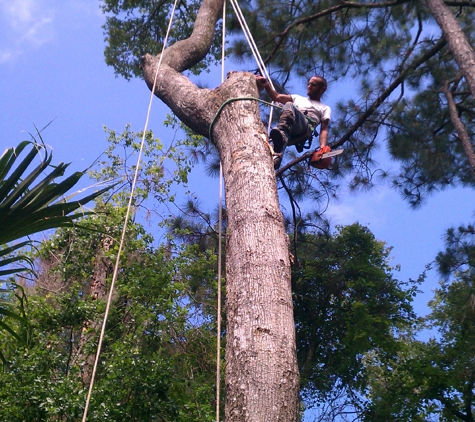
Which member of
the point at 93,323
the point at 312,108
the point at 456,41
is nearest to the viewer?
the point at 312,108

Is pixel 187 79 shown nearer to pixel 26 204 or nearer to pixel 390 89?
pixel 26 204

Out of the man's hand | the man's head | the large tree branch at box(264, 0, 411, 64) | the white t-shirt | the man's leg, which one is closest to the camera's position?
the man's hand

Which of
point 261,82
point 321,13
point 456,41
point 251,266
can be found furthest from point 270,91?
point 321,13

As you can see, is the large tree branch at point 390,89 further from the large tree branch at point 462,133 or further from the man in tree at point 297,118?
the man in tree at point 297,118

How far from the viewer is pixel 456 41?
5.42m

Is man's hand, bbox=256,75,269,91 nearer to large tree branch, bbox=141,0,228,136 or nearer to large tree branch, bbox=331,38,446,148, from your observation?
large tree branch, bbox=141,0,228,136

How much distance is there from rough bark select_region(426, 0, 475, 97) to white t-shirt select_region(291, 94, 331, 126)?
1.39 metres

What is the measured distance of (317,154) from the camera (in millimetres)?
4113

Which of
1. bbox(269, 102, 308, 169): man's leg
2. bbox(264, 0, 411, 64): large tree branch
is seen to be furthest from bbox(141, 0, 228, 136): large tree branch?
bbox(264, 0, 411, 64): large tree branch

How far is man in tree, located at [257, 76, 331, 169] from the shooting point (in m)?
3.61

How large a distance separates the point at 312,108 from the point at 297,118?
0.53 meters

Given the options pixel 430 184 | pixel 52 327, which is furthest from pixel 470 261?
pixel 52 327

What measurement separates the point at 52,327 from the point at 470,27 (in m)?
5.56

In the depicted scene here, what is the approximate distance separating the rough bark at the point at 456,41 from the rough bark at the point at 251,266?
2.77 meters
